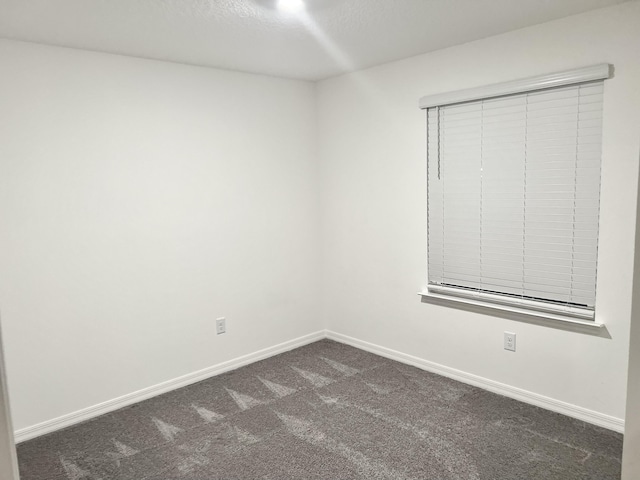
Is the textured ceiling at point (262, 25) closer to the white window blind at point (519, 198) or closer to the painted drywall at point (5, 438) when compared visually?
the white window blind at point (519, 198)

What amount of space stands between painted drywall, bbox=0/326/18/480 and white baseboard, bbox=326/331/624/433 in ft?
9.61

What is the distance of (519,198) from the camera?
303 centimetres

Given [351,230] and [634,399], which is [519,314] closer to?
[351,230]

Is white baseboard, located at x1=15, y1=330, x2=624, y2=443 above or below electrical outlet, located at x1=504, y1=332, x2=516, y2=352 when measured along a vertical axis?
below

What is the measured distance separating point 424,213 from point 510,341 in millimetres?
1071

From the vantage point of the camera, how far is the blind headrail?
8.52 feet

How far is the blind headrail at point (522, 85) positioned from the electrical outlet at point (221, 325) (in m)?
2.21

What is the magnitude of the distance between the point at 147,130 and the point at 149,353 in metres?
1.56

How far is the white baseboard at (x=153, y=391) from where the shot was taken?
2908 mm

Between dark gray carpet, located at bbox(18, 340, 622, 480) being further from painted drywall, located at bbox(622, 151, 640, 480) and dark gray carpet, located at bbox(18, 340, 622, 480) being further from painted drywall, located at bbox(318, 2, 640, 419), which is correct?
painted drywall, located at bbox(622, 151, 640, 480)

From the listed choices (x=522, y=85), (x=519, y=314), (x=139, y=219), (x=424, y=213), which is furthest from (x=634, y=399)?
(x=139, y=219)

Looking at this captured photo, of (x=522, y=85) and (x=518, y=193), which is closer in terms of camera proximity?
(x=522, y=85)

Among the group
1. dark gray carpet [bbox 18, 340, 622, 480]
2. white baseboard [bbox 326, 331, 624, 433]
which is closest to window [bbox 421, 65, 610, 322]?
white baseboard [bbox 326, 331, 624, 433]

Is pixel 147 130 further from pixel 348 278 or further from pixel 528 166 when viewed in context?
pixel 528 166
